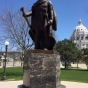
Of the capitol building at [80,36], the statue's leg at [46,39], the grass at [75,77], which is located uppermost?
the capitol building at [80,36]

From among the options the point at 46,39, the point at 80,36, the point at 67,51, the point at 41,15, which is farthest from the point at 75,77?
the point at 80,36

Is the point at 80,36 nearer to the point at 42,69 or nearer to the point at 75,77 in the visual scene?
the point at 75,77

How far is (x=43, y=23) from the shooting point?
6.75 meters

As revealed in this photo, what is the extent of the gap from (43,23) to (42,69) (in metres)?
1.69

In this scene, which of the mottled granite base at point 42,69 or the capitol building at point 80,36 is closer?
the mottled granite base at point 42,69

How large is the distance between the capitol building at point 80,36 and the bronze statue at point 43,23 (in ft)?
349

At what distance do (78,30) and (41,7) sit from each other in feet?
392

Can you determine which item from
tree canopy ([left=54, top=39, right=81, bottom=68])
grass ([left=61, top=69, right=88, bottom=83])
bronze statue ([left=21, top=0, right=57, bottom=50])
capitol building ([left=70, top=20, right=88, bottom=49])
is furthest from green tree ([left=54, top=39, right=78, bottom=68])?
capitol building ([left=70, top=20, right=88, bottom=49])

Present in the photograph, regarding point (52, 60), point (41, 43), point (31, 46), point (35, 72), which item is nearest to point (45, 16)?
point (41, 43)

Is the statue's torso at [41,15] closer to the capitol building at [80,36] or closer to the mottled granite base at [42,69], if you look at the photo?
the mottled granite base at [42,69]

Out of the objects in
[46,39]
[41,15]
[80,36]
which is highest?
[80,36]

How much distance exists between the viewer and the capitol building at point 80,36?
112 metres

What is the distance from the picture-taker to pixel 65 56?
39.9 metres

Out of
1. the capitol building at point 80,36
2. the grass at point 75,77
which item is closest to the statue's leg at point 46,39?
the grass at point 75,77
